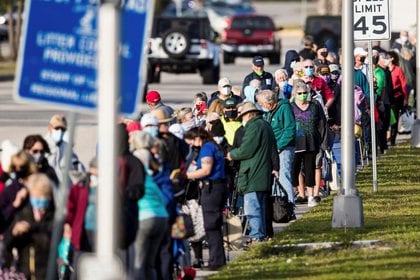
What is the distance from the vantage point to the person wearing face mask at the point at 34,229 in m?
13.4

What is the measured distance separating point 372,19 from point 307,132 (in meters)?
1.96

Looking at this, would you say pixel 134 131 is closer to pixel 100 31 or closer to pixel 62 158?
pixel 62 158

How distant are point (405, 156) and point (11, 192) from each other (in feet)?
53.6

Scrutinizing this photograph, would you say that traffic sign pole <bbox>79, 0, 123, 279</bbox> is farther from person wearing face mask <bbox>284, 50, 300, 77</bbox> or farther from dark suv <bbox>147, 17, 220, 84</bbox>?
dark suv <bbox>147, 17, 220, 84</bbox>

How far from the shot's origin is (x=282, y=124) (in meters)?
21.6

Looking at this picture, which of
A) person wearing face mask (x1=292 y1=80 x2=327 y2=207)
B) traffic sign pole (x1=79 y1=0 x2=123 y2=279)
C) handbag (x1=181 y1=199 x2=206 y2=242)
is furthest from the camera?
person wearing face mask (x1=292 y1=80 x2=327 y2=207)

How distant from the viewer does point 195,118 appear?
20641mm

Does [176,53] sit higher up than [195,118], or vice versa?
[176,53]

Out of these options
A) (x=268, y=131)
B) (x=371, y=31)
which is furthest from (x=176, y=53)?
(x=268, y=131)

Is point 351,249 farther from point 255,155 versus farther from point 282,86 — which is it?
point 282,86

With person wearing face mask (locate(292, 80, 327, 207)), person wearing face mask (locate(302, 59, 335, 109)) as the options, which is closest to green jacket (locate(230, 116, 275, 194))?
person wearing face mask (locate(292, 80, 327, 207))

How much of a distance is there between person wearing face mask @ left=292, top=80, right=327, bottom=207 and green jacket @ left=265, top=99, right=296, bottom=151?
1.02 meters

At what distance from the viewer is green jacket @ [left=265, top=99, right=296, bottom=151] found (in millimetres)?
21562

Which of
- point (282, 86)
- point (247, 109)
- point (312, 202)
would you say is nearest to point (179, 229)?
point (247, 109)
